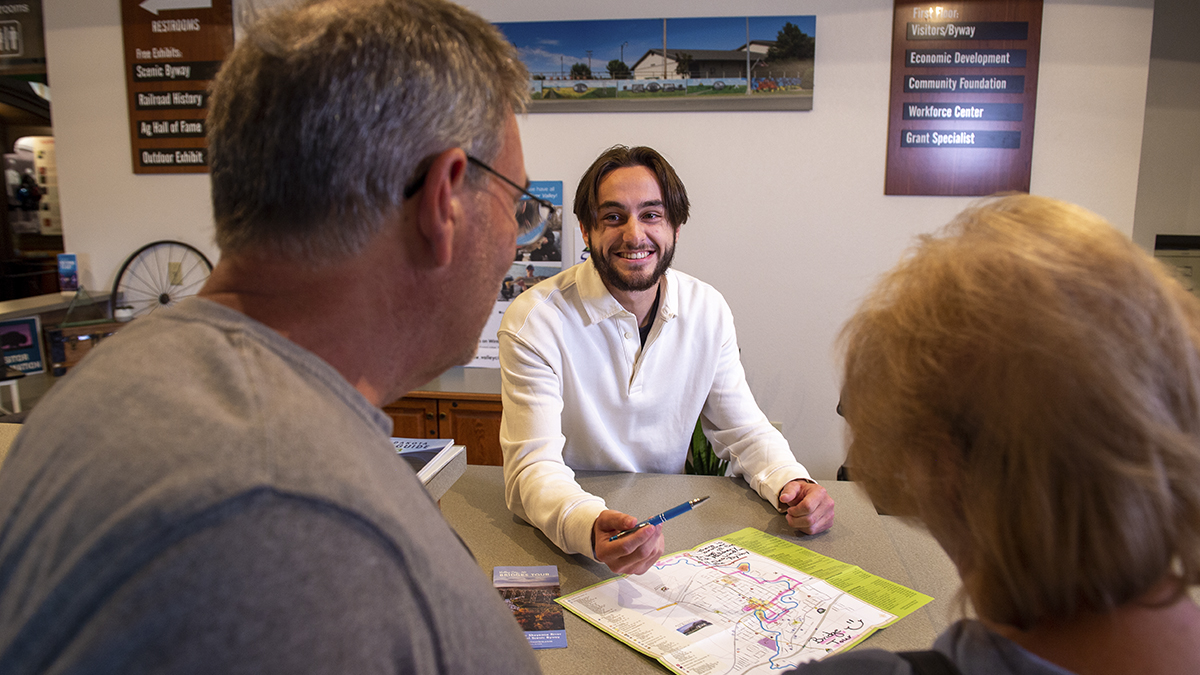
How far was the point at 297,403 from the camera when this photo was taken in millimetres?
→ 516

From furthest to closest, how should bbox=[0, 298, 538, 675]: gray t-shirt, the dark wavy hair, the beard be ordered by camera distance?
1. the dark wavy hair
2. the beard
3. bbox=[0, 298, 538, 675]: gray t-shirt

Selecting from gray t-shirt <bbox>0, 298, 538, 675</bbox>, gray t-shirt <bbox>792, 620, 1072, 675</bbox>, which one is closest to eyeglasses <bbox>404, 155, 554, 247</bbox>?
gray t-shirt <bbox>0, 298, 538, 675</bbox>

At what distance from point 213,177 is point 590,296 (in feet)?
4.38

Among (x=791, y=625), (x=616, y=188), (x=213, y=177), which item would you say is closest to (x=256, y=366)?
(x=213, y=177)

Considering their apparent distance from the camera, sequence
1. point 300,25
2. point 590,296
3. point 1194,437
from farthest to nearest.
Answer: point 590,296, point 300,25, point 1194,437

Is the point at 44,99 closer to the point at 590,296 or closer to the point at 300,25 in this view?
the point at 590,296

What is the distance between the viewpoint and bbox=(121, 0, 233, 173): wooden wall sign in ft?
11.5

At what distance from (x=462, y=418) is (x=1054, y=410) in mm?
3088

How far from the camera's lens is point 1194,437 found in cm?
50

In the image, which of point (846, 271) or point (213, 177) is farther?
point (846, 271)

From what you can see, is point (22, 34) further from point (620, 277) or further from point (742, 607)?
point (742, 607)

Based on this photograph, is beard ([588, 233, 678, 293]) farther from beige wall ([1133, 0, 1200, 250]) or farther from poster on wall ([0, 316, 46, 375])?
beige wall ([1133, 0, 1200, 250])

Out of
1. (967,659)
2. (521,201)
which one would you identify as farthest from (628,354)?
(967,659)

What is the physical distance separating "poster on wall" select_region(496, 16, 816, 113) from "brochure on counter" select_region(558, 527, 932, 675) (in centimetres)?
238
